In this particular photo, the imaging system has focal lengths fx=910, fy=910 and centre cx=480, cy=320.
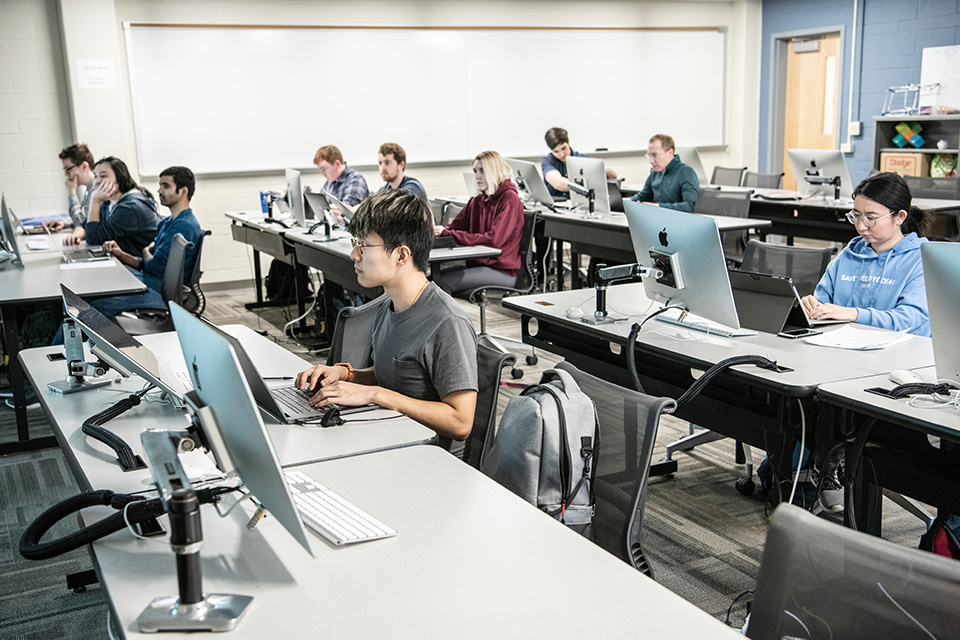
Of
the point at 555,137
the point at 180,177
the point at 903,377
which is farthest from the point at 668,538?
the point at 555,137

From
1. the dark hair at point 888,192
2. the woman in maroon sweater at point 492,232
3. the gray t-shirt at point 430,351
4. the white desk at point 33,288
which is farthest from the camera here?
the woman in maroon sweater at point 492,232

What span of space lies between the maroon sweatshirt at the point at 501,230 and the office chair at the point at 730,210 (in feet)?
4.13

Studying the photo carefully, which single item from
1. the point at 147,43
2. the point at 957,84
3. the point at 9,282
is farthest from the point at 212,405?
the point at 957,84

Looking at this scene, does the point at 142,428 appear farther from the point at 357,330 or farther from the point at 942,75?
the point at 942,75

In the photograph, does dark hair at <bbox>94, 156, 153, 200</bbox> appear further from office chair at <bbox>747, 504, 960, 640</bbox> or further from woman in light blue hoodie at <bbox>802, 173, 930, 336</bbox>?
office chair at <bbox>747, 504, 960, 640</bbox>

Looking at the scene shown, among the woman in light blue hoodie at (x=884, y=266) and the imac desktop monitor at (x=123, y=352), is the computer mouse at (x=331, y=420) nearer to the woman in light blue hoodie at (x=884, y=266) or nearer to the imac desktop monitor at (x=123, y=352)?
the imac desktop monitor at (x=123, y=352)

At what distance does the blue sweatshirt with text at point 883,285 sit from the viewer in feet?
9.47

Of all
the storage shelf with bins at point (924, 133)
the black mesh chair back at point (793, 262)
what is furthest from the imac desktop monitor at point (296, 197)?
the storage shelf with bins at point (924, 133)

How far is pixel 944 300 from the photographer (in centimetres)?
207

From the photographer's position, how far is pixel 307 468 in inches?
74.3

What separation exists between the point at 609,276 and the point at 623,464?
115cm

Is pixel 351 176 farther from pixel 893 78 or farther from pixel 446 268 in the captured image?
pixel 893 78

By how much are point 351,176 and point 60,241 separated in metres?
2.03

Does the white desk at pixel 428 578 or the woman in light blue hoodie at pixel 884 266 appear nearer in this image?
the white desk at pixel 428 578
